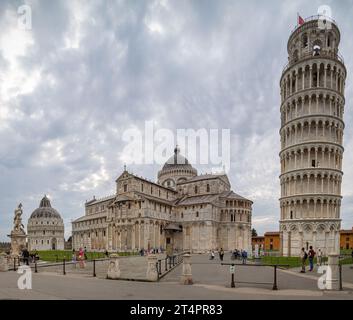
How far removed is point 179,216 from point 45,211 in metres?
82.2

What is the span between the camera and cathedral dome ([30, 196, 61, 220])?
133m

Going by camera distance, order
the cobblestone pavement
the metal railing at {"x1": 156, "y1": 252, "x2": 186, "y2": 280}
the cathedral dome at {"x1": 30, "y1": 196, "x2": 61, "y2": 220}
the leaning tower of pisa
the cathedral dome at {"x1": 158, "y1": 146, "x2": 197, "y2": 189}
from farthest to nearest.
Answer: the cathedral dome at {"x1": 30, "y1": 196, "x2": 61, "y2": 220}
the cathedral dome at {"x1": 158, "y1": 146, "x2": 197, "y2": 189}
the leaning tower of pisa
the cobblestone pavement
the metal railing at {"x1": 156, "y1": 252, "x2": 186, "y2": 280}

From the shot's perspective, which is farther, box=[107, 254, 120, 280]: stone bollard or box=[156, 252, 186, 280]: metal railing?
box=[156, 252, 186, 280]: metal railing

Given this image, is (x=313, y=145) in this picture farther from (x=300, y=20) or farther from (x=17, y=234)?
(x=17, y=234)

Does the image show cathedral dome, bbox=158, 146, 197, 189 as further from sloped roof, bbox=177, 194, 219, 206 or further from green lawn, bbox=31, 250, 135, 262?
green lawn, bbox=31, 250, 135, 262

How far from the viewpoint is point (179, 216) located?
7369 cm

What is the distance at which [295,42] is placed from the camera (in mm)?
53156

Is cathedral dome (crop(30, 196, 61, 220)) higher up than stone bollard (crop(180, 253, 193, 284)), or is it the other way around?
stone bollard (crop(180, 253, 193, 284))

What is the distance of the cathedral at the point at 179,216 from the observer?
2618 inches

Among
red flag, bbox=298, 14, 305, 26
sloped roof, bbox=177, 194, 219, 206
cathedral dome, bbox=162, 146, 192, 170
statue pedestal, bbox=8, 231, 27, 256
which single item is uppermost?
red flag, bbox=298, 14, 305, 26

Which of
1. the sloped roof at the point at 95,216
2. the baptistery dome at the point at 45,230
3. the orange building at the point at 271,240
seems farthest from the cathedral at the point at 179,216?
the baptistery dome at the point at 45,230

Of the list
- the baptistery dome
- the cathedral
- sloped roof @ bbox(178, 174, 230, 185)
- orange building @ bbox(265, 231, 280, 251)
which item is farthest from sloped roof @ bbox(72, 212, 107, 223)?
orange building @ bbox(265, 231, 280, 251)

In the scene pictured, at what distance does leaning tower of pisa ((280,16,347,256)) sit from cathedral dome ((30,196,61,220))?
10909cm
